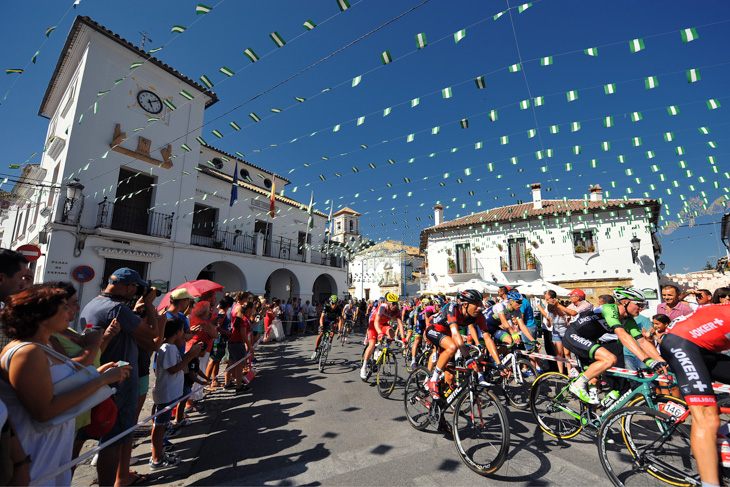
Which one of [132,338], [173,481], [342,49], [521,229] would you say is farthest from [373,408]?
[521,229]

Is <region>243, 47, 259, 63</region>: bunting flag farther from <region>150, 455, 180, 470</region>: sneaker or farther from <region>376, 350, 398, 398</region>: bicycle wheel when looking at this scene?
<region>376, 350, 398, 398</region>: bicycle wheel

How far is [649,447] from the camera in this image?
299 cm

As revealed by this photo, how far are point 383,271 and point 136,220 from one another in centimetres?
3092

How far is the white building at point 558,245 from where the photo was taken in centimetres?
1816

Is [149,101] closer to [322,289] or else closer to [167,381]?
[167,381]

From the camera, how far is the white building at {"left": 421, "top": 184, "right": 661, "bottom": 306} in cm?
1816

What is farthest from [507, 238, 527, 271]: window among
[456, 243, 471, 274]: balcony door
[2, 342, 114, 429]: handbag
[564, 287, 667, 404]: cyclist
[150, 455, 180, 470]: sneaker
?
[2, 342, 114, 429]: handbag

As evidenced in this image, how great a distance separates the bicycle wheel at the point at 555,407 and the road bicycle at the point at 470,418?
111 centimetres

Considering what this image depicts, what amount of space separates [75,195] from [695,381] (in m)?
15.8

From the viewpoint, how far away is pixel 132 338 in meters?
3.08

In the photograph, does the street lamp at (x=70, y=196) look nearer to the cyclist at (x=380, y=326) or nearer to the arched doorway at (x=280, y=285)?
the arched doorway at (x=280, y=285)

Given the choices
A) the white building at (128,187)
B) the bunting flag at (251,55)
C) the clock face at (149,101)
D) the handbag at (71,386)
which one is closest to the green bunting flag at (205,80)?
the bunting flag at (251,55)

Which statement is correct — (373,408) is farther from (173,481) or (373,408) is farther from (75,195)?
(75,195)

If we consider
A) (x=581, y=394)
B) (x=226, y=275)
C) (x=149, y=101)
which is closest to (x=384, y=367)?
(x=581, y=394)
